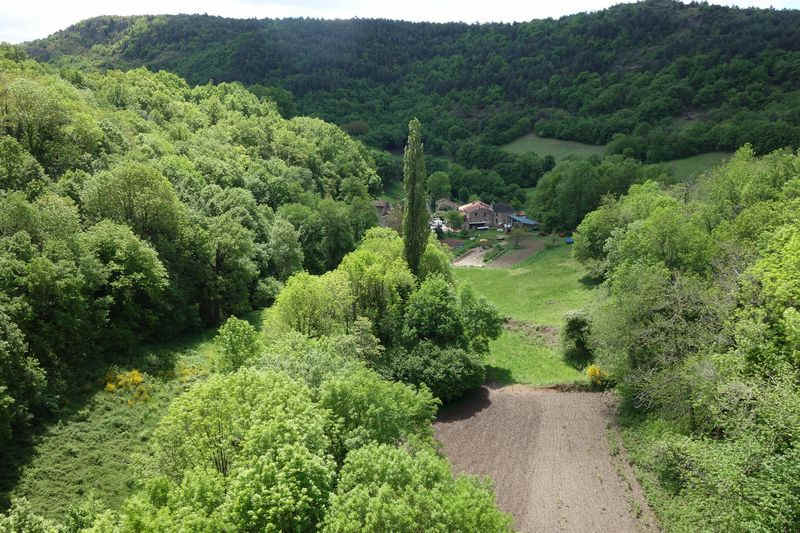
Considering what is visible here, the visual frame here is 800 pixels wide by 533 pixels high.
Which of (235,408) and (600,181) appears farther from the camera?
(600,181)

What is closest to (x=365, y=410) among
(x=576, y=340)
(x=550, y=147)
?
(x=576, y=340)

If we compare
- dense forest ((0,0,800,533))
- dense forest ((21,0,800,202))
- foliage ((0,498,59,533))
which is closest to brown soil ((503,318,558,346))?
dense forest ((0,0,800,533))

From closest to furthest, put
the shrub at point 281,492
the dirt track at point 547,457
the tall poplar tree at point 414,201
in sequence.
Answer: the shrub at point 281,492, the dirt track at point 547,457, the tall poplar tree at point 414,201

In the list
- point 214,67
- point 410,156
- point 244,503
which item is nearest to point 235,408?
point 244,503

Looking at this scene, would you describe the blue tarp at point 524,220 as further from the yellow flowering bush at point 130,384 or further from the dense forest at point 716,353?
the yellow flowering bush at point 130,384

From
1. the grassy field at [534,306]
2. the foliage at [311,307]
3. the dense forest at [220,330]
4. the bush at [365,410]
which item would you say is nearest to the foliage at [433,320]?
the dense forest at [220,330]

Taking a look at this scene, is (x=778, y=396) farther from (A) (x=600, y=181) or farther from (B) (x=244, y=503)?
(A) (x=600, y=181)
